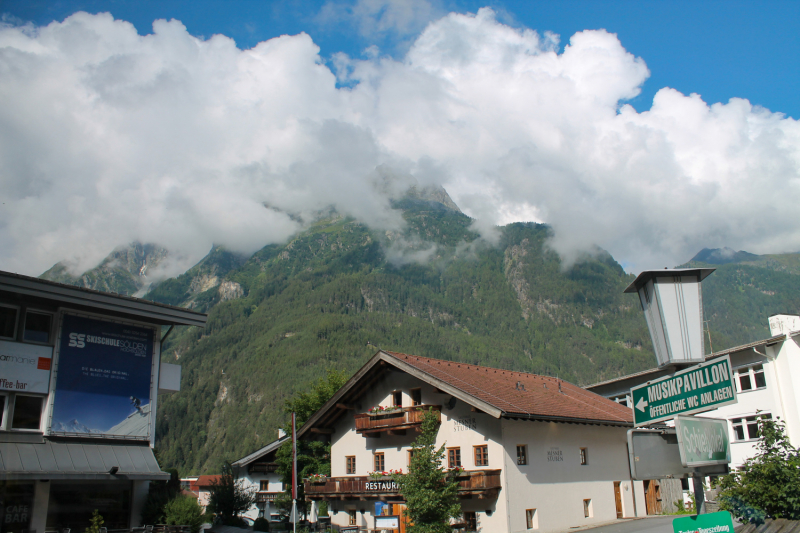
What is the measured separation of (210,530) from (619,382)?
3035 centimetres

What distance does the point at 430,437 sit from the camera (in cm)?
2461

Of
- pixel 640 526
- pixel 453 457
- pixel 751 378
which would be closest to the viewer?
pixel 640 526

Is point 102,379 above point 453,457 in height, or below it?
above

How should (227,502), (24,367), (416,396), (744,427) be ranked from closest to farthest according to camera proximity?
(24,367)
(416,396)
(744,427)
(227,502)

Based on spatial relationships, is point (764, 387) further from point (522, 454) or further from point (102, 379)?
point (102, 379)

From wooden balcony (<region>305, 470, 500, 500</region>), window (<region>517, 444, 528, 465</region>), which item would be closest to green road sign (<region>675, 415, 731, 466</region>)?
wooden balcony (<region>305, 470, 500, 500</region>)

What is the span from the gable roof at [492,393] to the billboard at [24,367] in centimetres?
1442

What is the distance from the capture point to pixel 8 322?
70.9ft

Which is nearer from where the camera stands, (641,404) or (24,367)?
(641,404)

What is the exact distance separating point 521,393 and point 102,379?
770 inches

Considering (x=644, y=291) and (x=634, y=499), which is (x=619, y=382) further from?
(x=644, y=291)

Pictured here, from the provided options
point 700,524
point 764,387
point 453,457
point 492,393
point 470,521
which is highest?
point 764,387

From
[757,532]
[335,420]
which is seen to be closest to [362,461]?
[335,420]

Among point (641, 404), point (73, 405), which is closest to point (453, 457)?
point (73, 405)
